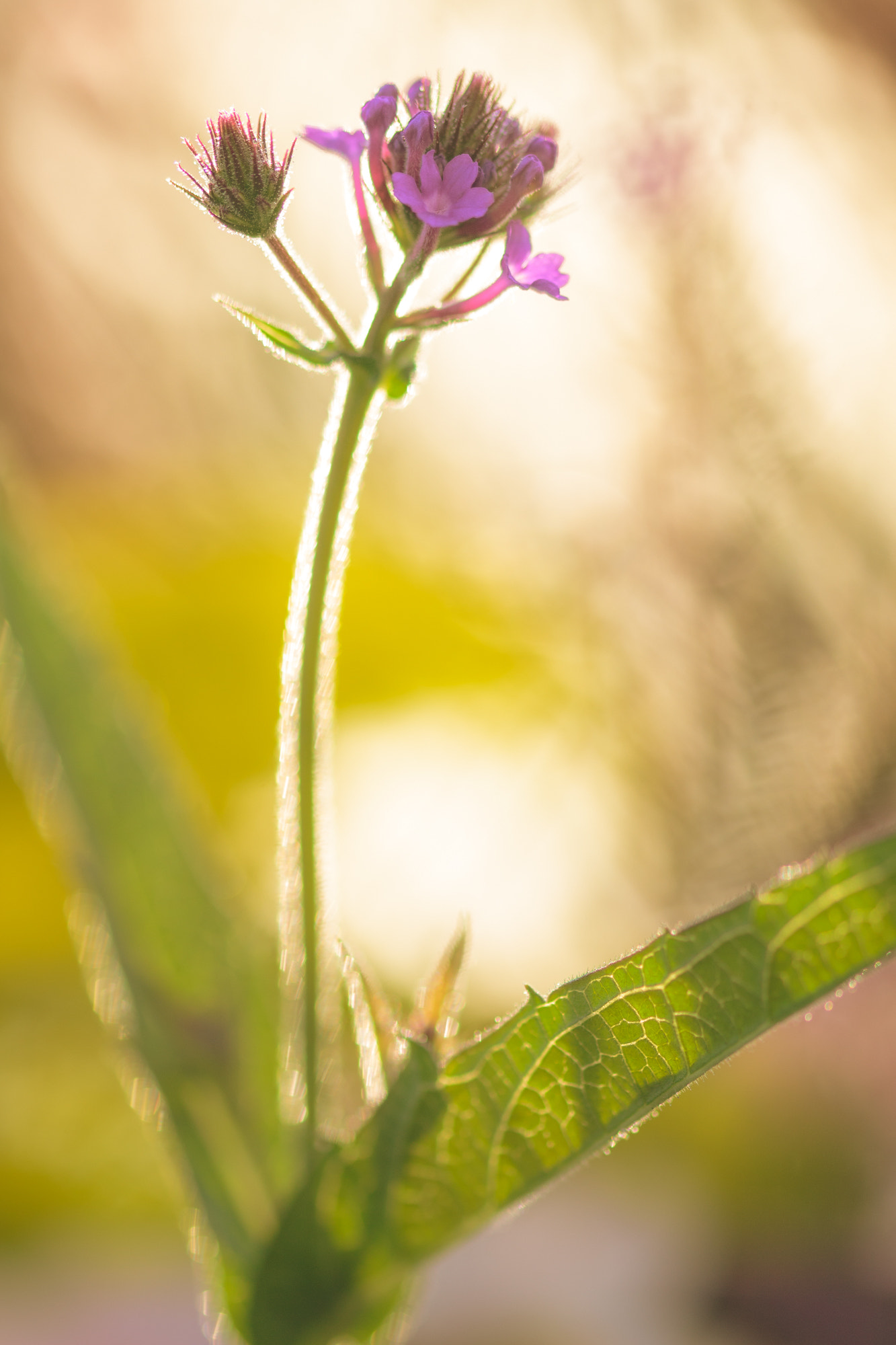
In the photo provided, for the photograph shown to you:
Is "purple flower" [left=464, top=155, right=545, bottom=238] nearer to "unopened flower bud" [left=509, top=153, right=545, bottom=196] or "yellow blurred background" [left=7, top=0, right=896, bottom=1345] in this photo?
"unopened flower bud" [left=509, top=153, right=545, bottom=196]

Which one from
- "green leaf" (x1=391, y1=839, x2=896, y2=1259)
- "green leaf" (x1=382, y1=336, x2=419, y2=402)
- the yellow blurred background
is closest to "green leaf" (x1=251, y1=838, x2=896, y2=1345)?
"green leaf" (x1=391, y1=839, x2=896, y2=1259)

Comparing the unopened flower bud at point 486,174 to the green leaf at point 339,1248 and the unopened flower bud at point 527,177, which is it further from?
the green leaf at point 339,1248

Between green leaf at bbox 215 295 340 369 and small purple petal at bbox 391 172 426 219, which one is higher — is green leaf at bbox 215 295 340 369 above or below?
below

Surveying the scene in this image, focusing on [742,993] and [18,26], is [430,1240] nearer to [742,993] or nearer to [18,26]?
[742,993]

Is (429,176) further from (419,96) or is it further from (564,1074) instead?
(564,1074)

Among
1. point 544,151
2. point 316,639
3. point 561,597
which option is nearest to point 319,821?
point 316,639

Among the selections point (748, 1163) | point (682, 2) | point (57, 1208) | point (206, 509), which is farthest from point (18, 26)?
point (748, 1163)

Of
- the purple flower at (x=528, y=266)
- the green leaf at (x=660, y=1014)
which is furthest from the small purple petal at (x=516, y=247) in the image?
the green leaf at (x=660, y=1014)
